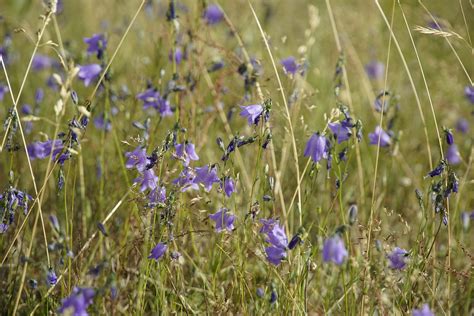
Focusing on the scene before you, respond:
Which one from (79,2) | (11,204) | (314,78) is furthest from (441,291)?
(79,2)

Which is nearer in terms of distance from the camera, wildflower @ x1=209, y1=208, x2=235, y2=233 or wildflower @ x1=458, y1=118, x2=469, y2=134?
wildflower @ x1=209, y1=208, x2=235, y2=233

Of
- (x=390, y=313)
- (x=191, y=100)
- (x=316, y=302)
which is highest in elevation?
(x=191, y=100)

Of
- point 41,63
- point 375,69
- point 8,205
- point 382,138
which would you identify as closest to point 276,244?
point 8,205

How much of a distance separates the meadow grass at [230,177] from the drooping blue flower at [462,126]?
13 millimetres

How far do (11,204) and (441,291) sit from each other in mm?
1505

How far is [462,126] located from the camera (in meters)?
4.03

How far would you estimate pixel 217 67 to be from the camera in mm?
3275

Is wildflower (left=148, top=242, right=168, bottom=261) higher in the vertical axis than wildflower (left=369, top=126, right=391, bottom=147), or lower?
higher

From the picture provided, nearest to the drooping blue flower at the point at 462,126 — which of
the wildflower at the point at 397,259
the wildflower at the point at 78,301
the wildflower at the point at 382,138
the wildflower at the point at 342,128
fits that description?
the wildflower at the point at 382,138

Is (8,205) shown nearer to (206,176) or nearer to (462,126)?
(206,176)

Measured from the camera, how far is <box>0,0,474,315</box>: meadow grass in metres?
1.96

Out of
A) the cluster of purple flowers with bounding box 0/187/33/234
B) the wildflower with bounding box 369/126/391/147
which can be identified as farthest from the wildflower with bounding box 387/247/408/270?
the cluster of purple flowers with bounding box 0/187/33/234

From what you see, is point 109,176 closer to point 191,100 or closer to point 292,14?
point 191,100

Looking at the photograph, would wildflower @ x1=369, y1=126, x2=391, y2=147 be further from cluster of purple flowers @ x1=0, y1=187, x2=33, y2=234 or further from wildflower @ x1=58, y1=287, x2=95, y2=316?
wildflower @ x1=58, y1=287, x2=95, y2=316
